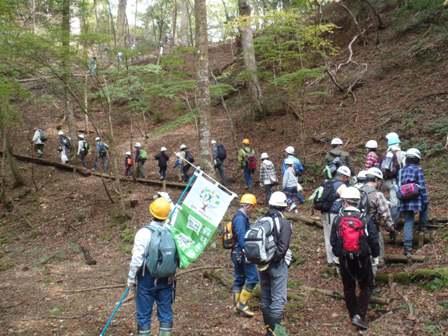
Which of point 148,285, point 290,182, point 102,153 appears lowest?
point 148,285

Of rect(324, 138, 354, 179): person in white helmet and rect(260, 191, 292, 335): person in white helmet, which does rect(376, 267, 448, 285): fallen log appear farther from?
rect(324, 138, 354, 179): person in white helmet

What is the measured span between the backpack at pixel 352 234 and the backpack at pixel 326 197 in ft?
4.72

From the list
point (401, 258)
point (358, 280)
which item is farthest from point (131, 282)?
point (401, 258)

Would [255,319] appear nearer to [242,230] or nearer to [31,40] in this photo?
[242,230]

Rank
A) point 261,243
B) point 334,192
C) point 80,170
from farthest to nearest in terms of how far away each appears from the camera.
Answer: point 80,170 → point 334,192 → point 261,243

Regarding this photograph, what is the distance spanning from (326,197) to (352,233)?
163 cm

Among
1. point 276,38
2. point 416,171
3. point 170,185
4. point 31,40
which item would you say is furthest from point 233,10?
point 416,171

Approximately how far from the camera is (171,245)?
200 inches

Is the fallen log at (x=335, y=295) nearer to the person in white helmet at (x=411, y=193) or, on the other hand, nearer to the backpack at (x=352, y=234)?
the backpack at (x=352, y=234)

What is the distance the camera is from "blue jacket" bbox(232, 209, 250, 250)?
6.23 metres

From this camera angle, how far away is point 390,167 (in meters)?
8.31

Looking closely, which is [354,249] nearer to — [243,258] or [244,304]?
[243,258]

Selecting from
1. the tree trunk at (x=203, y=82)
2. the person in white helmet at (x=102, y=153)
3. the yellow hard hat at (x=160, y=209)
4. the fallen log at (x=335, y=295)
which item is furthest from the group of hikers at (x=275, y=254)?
the person in white helmet at (x=102, y=153)

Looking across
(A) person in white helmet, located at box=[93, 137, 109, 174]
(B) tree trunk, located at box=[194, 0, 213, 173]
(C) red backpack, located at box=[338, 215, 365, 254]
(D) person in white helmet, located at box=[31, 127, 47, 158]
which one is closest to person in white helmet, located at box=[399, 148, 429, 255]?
(C) red backpack, located at box=[338, 215, 365, 254]
